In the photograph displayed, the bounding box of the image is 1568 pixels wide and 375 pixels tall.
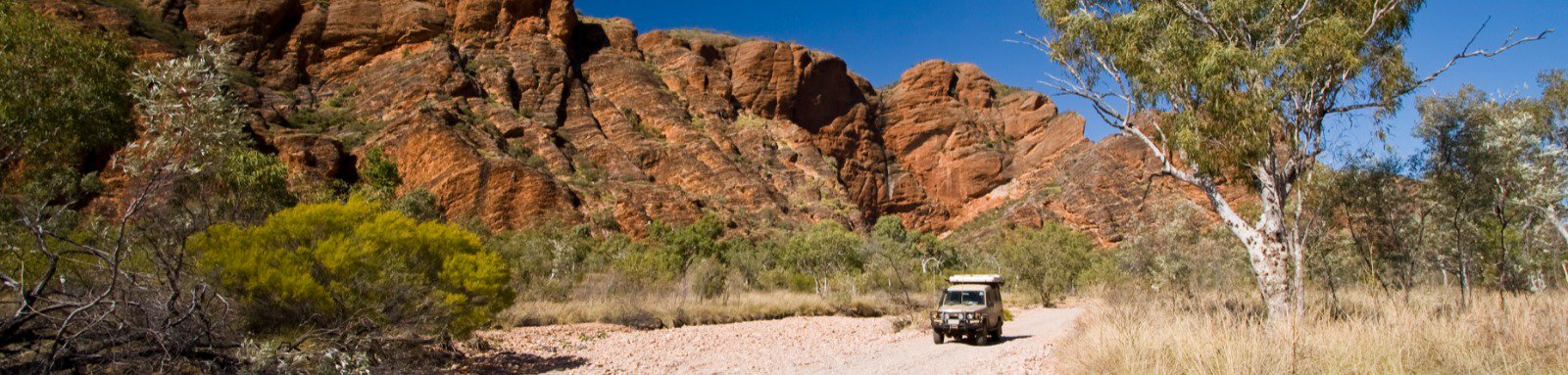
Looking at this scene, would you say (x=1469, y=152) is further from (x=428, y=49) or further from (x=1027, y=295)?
(x=428, y=49)

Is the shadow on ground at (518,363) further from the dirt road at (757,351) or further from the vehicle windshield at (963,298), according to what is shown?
the vehicle windshield at (963,298)

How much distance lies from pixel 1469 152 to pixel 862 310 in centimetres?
1647

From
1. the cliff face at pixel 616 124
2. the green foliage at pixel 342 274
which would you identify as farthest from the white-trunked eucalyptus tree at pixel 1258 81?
the cliff face at pixel 616 124

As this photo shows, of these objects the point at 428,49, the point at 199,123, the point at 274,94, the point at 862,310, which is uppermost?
the point at 428,49

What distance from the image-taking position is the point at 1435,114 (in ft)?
45.6

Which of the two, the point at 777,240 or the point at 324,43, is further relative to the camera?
the point at 324,43

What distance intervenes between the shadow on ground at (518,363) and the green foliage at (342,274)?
678mm

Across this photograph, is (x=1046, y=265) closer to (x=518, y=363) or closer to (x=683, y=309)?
(x=683, y=309)

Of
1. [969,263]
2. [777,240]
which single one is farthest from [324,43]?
[969,263]

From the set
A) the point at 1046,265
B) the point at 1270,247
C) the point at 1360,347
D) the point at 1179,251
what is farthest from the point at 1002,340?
the point at 1046,265

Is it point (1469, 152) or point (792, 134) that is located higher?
point (792, 134)

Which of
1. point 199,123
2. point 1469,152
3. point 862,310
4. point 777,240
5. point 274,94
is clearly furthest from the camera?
point 274,94

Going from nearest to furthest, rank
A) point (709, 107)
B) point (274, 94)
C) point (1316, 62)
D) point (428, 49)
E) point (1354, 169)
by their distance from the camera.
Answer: point (1316, 62), point (1354, 169), point (274, 94), point (428, 49), point (709, 107)

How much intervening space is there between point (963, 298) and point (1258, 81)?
6334mm
